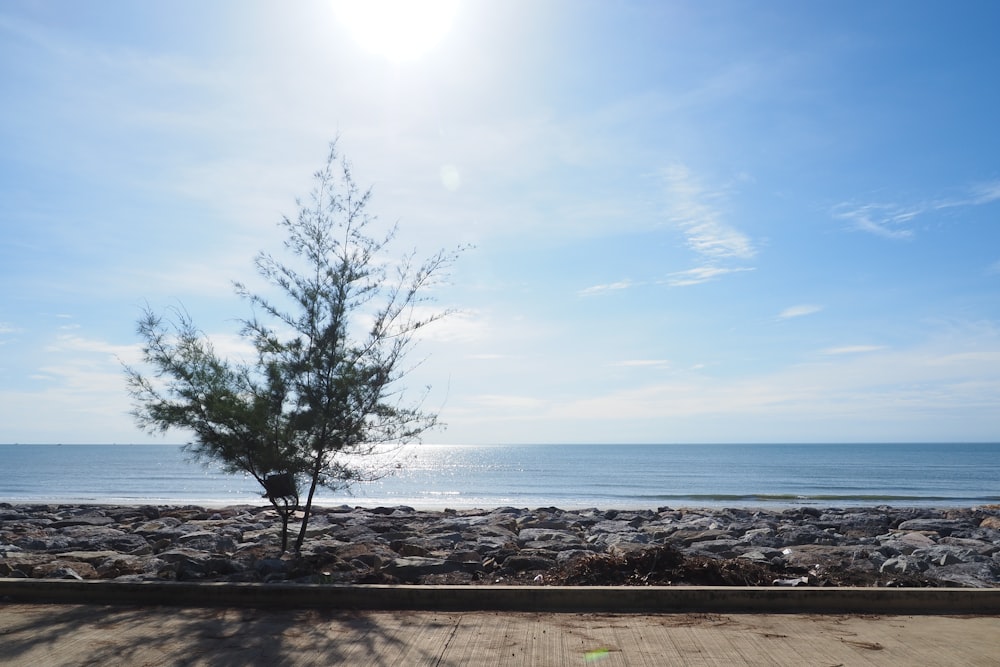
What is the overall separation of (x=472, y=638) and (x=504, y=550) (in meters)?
7.46

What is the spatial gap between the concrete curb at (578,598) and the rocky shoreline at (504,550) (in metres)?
1.56

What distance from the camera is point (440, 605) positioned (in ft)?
23.3

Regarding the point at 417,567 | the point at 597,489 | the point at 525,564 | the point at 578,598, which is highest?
the point at 578,598

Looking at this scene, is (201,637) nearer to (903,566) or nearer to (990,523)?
(903,566)

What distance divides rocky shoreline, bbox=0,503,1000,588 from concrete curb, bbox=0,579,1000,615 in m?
1.56

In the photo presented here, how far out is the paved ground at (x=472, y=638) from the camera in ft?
18.2

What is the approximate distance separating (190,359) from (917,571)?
976 cm

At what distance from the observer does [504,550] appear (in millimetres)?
13430

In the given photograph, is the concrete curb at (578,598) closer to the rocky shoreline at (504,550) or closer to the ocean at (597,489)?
the rocky shoreline at (504,550)

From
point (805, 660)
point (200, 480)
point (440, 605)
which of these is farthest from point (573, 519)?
point (200, 480)

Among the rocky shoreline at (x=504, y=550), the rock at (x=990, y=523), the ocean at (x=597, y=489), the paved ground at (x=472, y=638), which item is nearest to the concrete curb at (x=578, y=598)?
the paved ground at (x=472, y=638)

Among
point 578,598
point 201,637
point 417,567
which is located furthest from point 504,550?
point 201,637

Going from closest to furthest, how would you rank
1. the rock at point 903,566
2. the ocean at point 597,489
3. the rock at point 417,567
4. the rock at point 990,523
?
1. the rock at point 417,567
2. the rock at point 903,566
3. the rock at point 990,523
4. the ocean at point 597,489

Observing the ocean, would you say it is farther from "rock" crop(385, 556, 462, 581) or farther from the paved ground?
the paved ground
